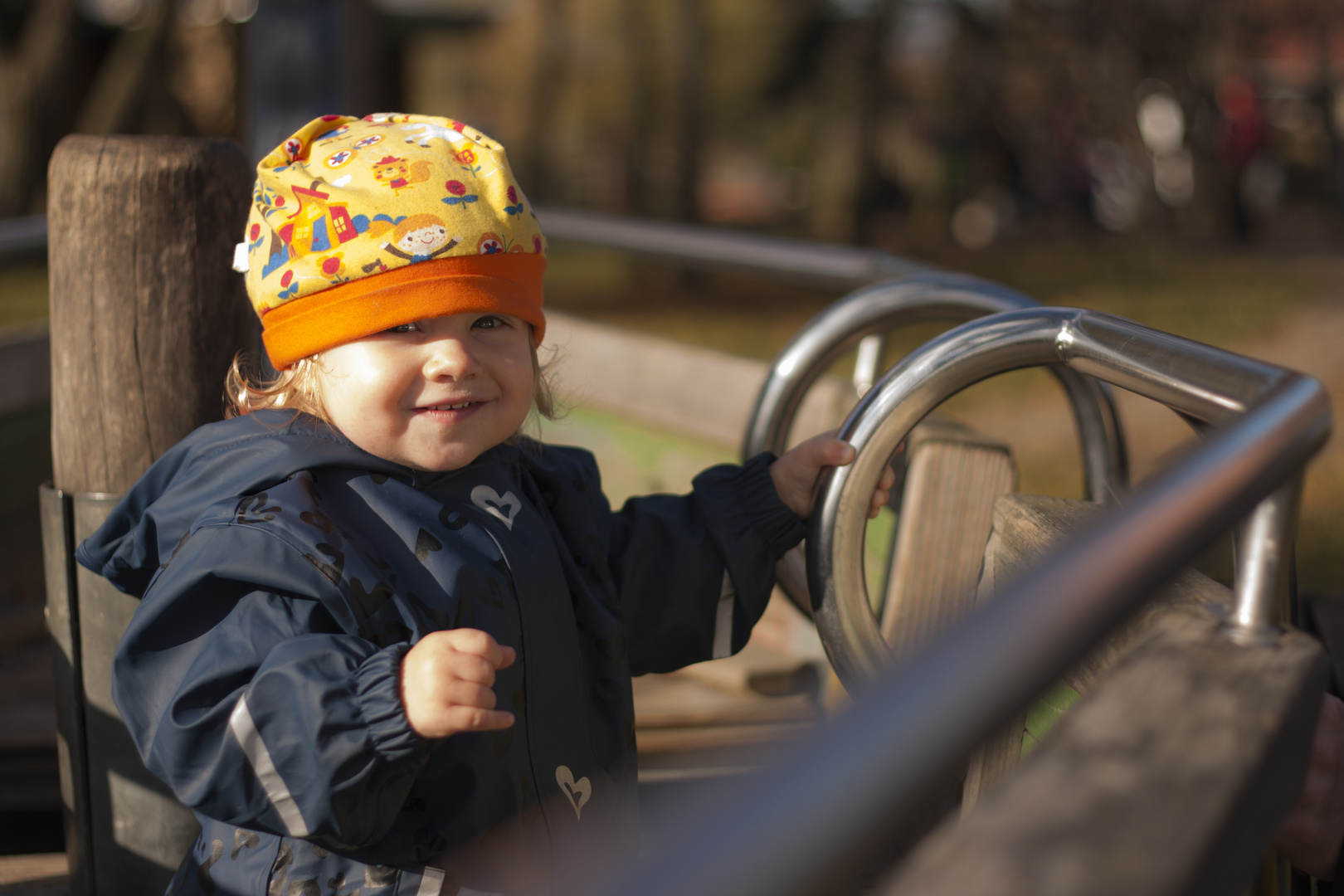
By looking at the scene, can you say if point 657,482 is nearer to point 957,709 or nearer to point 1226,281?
point 957,709

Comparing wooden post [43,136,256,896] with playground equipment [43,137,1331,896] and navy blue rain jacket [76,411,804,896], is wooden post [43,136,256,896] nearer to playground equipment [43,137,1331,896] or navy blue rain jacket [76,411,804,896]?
playground equipment [43,137,1331,896]

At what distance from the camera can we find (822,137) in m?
19.7

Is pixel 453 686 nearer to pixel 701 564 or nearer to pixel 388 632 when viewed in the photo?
pixel 388 632

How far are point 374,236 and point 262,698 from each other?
50 cm

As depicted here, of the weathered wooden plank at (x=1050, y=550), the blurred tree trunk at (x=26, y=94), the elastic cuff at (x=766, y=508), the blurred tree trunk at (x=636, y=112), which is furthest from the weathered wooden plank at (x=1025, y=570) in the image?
the blurred tree trunk at (x=636, y=112)

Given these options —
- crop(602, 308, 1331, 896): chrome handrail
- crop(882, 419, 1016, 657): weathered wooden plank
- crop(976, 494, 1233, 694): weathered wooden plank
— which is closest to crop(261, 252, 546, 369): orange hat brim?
crop(976, 494, 1233, 694): weathered wooden plank

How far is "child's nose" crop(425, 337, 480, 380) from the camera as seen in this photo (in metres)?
1.31

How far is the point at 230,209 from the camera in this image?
150 cm

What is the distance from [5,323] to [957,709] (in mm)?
9213

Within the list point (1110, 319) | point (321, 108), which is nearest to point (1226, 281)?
point (321, 108)

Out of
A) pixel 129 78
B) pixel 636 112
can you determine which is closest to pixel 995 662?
pixel 129 78

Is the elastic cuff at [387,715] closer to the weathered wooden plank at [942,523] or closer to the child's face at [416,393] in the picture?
the child's face at [416,393]

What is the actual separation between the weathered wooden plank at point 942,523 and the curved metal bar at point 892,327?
16 cm

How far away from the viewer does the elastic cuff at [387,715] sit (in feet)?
3.44
